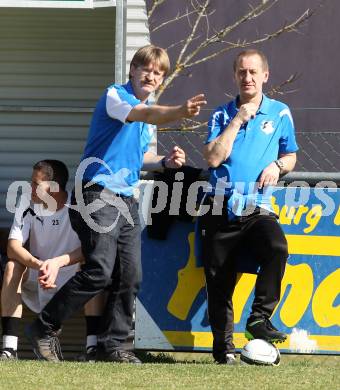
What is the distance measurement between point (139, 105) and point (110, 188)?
2.12 ft

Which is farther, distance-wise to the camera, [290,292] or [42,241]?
[42,241]

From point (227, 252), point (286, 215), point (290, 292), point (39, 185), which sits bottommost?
point (290, 292)

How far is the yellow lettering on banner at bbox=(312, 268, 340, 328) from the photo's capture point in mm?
7516

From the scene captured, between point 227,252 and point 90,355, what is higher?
point 227,252

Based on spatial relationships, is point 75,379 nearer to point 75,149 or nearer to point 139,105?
point 139,105

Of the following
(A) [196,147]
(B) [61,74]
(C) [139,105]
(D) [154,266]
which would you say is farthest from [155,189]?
(A) [196,147]

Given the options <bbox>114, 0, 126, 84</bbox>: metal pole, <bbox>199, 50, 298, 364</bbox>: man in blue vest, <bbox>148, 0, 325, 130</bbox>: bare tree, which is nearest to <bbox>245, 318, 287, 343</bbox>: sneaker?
<bbox>199, 50, 298, 364</bbox>: man in blue vest

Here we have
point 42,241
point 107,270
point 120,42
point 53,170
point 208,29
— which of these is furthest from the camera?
point 208,29

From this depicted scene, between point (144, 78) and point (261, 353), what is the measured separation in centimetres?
183

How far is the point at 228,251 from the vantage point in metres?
7.10

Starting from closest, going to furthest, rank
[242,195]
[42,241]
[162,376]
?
1. [162,376]
2. [242,195]
3. [42,241]

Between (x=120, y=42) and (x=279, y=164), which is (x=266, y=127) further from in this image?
(x=120, y=42)

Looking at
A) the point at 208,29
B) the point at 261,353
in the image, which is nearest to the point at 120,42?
the point at 261,353

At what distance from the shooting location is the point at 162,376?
20.5 ft
